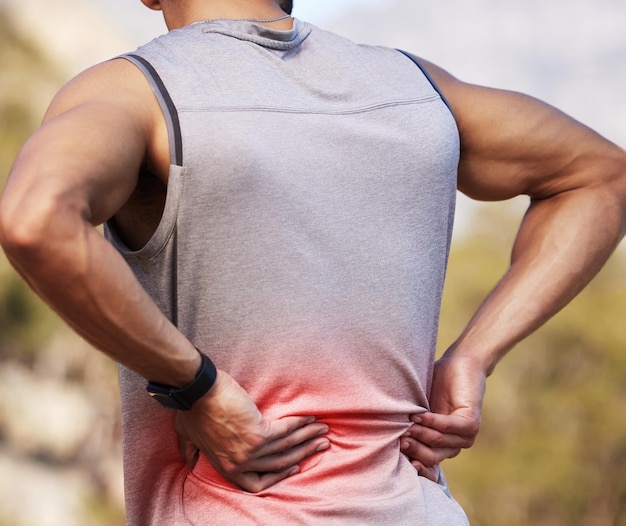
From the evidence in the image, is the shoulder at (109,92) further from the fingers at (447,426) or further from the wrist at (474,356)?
the wrist at (474,356)

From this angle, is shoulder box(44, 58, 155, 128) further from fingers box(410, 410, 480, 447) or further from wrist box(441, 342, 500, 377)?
wrist box(441, 342, 500, 377)

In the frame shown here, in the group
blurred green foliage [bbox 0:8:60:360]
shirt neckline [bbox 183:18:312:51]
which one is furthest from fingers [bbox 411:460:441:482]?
blurred green foliage [bbox 0:8:60:360]

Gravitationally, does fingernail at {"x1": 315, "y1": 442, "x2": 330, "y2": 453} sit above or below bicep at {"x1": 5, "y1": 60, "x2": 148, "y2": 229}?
below

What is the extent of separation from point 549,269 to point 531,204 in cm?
14

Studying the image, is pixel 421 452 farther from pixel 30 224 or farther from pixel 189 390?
pixel 30 224

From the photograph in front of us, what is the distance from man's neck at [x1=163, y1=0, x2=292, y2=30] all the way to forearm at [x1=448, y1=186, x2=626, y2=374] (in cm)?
59

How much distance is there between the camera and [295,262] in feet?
4.64

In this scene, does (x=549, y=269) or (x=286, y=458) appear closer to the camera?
(x=286, y=458)

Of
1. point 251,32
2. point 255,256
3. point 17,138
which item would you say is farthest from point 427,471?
point 17,138

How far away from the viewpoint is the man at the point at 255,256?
130 centimetres

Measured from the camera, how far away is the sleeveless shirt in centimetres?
139

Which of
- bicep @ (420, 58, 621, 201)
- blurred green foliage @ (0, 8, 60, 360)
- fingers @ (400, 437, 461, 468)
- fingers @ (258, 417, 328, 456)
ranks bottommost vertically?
blurred green foliage @ (0, 8, 60, 360)

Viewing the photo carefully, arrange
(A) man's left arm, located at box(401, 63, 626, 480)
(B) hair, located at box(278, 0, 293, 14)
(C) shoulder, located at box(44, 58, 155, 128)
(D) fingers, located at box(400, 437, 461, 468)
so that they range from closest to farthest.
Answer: (C) shoulder, located at box(44, 58, 155, 128) < (D) fingers, located at box(400, 437, 461, 468) < (A) man's left arm, located at box(401, 63, 626, 480) < (B) hair, located at box(278, 0, 293, 14)

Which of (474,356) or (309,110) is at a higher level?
(309,110)
